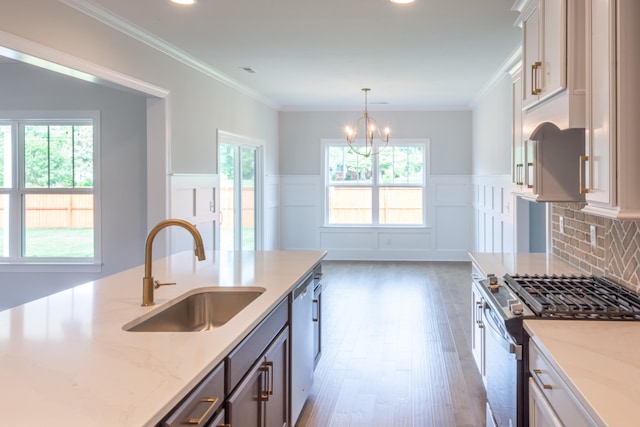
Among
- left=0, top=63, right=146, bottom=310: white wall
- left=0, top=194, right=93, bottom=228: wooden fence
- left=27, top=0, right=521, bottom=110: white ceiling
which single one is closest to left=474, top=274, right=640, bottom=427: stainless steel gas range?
left=27, top=0, right=521, bottom=110: white ceiling

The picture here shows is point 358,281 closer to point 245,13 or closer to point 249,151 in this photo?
point 249,151

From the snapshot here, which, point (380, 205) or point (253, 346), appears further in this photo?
point (380, 205)

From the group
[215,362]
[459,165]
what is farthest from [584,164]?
[459,165]

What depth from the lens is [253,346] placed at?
2.00 metres

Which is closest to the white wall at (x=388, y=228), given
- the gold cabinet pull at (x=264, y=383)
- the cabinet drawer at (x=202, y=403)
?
the gold cabinet pull at (x=264, y=383)

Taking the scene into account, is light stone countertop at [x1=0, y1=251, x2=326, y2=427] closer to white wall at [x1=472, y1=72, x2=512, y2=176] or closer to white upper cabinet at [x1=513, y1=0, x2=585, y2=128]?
white upper cabinet at [x1=513, y1=0, x2=585, y2=128]

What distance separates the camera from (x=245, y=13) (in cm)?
407

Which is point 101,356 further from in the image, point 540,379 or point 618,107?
point 618,107

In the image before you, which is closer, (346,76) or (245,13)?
(245,13)

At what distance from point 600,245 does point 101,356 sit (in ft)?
8.16

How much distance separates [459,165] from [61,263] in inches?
253

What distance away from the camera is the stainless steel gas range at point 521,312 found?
2.03 m

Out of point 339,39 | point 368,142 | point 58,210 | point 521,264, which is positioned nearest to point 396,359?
point 521,264

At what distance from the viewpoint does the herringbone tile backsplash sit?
2445mm
